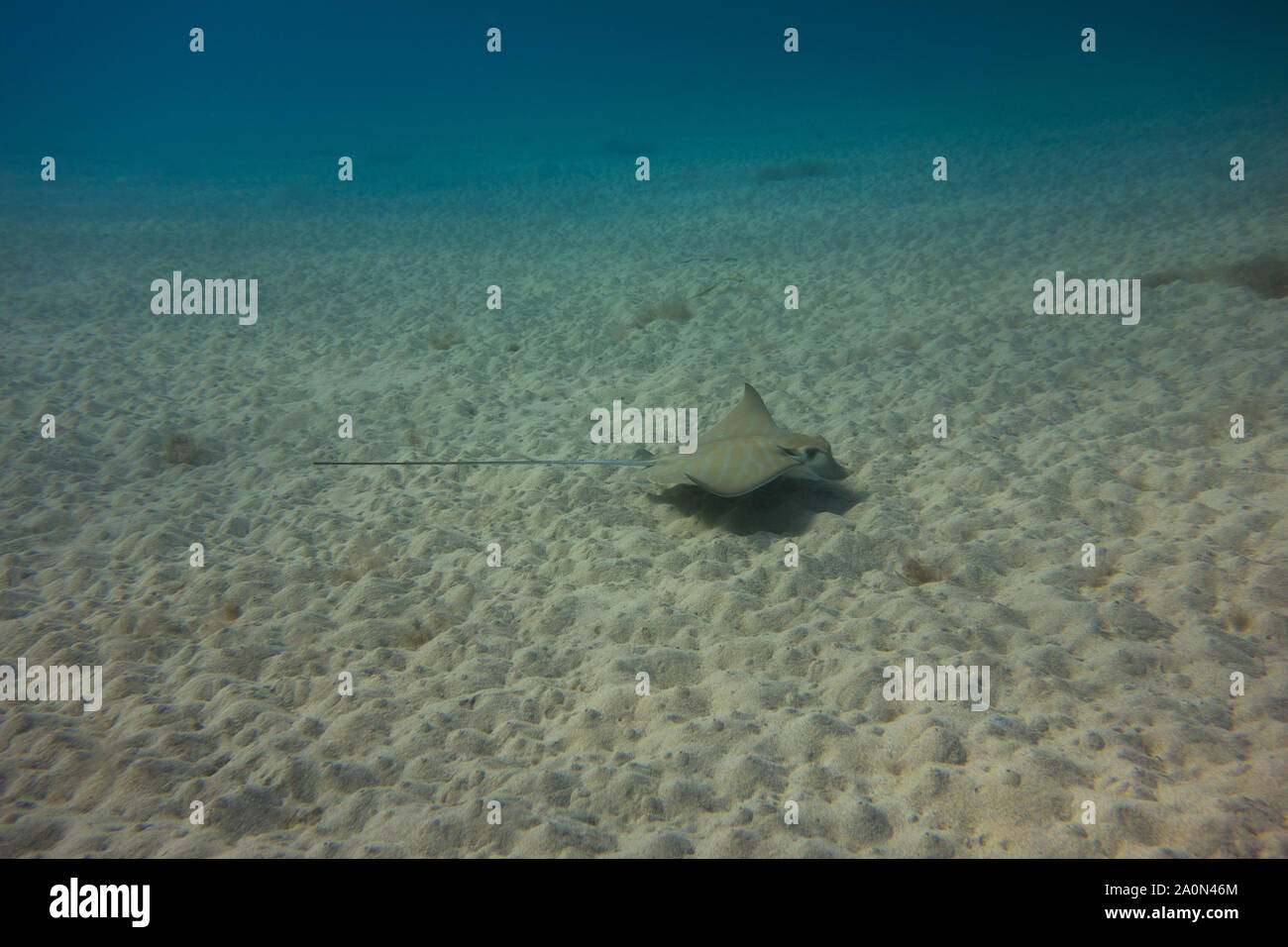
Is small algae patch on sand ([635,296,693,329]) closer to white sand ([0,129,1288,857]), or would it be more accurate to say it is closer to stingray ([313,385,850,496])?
white sand ([0,129,1288,857])

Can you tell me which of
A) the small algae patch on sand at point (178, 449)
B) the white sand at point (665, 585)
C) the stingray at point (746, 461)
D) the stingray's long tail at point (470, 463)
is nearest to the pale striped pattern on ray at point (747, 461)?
the stingray at point (746, 461)

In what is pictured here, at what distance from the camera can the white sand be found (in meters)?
3.21

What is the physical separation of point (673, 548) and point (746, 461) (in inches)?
37.1

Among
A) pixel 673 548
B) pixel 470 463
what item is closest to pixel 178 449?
pixel 470 463

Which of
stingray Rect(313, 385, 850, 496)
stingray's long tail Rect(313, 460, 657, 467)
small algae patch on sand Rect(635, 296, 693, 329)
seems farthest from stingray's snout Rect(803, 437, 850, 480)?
small algae patch on sand Rect(635, 296, 693, 329)

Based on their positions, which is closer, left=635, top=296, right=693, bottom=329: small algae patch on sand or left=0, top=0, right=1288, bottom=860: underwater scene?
left=0, top=0, right=1288, bottom=860: underwater scene

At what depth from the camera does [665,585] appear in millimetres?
5117

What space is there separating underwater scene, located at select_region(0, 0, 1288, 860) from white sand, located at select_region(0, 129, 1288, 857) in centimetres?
3

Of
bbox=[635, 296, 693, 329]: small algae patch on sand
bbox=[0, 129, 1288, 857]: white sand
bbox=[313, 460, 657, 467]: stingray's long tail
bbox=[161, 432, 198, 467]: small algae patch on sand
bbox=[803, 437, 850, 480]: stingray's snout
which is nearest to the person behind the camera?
bbox=[0, 129, 1288, 857]: white sand

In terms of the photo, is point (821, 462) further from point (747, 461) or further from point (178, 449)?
point (178, 449)

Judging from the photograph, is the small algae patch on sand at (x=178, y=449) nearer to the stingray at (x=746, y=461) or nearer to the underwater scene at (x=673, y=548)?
the underwater scene at (x=673, y=548)

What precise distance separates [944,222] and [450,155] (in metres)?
28.5
